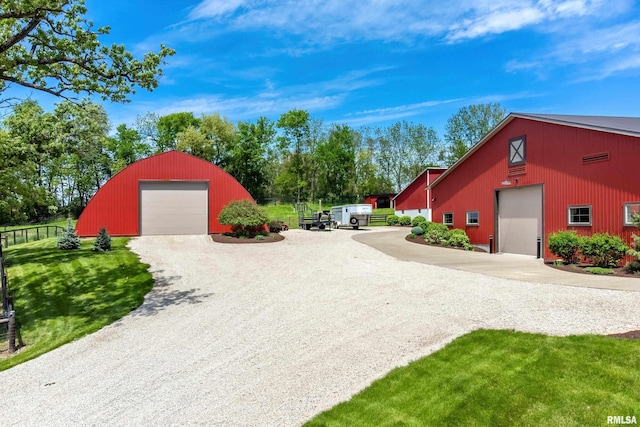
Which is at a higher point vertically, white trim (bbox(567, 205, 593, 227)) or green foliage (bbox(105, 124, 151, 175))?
green foliage (bbox(105, 124, 151, 175))

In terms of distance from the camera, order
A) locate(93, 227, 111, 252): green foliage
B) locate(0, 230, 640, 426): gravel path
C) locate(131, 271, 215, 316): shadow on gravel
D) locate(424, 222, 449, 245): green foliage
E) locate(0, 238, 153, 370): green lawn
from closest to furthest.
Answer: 1. locate(0, 230, 640, 426): gravel path
2. locate(0, 238, 153, 370): green lawn
3. locate(131, 271, 215, 316): shadow on gravel
4. locate(93, 227, 111, 252): green foliage
5. locate(424, 222, 449, 245): green foliage

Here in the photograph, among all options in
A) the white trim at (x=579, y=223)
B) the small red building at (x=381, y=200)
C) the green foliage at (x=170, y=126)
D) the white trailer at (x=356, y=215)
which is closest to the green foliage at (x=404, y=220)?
the white trailer at (x=356, y=215)

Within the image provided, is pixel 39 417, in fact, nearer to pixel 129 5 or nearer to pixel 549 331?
pixel 549 331

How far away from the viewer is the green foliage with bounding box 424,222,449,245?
1904 centimetres

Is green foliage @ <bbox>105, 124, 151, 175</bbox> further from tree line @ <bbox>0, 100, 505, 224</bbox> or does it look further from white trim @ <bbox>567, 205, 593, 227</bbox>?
white trim @ <bbox>567, 205, 593, 227</bbox>

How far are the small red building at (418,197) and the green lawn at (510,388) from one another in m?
30.2

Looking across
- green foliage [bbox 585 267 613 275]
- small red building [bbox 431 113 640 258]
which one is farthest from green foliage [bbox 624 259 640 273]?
small red building [bbox 431 113 640 258]

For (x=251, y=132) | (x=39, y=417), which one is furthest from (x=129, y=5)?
(x=251, y=132)

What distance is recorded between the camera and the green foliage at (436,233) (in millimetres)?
19042

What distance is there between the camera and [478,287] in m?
9.02

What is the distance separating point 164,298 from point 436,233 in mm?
13930

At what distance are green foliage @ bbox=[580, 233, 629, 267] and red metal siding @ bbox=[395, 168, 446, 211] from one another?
22.9 m

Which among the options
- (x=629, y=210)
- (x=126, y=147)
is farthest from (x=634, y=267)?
(x=126, y=147)

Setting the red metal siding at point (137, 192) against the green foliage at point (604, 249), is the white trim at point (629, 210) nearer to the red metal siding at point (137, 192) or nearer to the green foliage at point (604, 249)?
the green foliage at point (604, 249)
